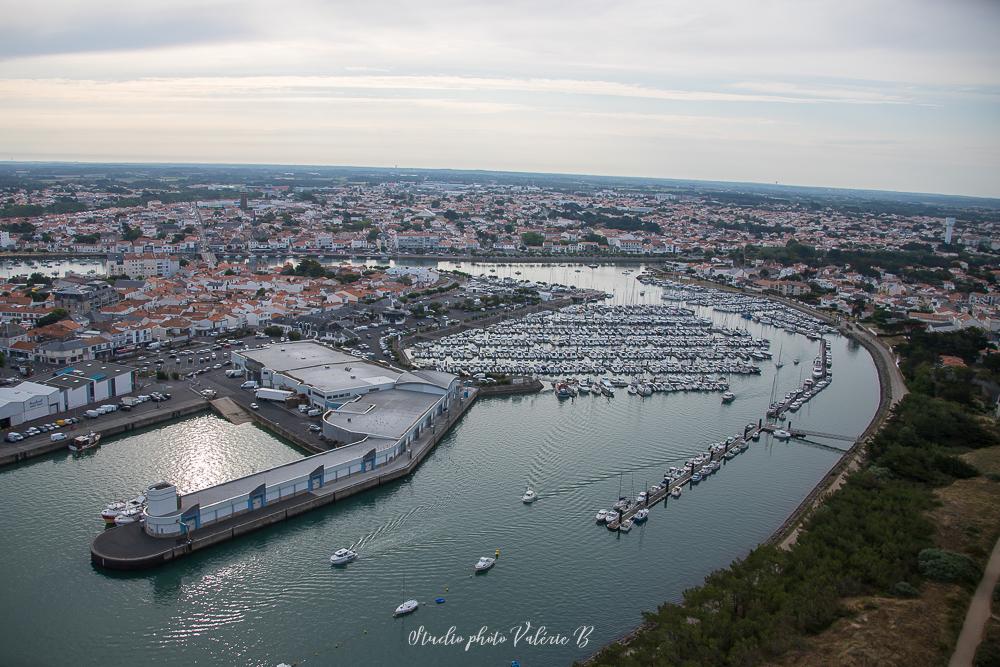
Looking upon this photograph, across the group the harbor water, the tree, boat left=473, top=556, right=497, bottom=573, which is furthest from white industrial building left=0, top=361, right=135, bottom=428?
boat left=473, top=556, right=497, bottom=573

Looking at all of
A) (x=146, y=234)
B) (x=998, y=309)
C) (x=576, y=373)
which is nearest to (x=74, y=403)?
(x=576, y=373)

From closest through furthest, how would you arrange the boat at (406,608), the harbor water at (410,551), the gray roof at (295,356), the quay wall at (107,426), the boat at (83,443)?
1. the harbor water at (410,551)
2. the boat at (406,608)
3. the quay wall at (107,426)
4. the boat at (83,443)
5. the gray roof at (295,356)

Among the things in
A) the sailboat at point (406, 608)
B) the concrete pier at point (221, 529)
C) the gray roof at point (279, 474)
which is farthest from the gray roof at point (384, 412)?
Answer: the sailboat at point (406, 608)

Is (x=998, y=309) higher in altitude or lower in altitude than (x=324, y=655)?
higher

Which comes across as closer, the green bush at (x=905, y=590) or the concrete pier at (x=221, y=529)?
the green bush at (x=905, y=590)

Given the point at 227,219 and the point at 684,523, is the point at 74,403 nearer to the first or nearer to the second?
the point at 684,523

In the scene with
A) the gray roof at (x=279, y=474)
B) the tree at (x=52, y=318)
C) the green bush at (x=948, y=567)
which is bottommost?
the gray roof at (x=279, y=474)

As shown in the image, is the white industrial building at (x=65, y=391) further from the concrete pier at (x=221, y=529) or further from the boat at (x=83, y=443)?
the concrete pier at (x=221, y=529)
